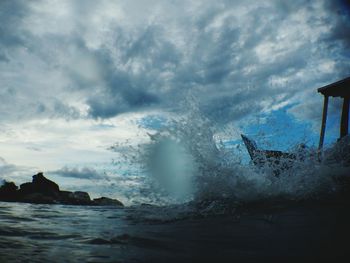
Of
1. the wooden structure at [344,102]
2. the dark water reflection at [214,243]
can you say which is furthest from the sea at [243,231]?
the wooden structure at [344,102]

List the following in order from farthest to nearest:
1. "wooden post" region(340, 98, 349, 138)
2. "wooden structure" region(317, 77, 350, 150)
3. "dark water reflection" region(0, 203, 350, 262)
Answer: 1. "wooden post" region(340, 98, 349, 138)
2. "wooden structure" region(317, 77, 350, 150)
3. "dark water reflection" region(0, 203, 350, 262)

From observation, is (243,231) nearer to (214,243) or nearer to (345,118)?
(214,243)

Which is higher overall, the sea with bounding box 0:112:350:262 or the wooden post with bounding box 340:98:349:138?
the wooden post with bounding box 340:98:349:138

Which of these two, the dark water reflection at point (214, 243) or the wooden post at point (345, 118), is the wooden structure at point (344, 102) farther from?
the dark water reflection at point (214, 243)

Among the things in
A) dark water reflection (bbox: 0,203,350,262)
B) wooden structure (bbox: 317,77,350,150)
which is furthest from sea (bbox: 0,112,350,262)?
wooden structure (bbox: 317,77,350,150)

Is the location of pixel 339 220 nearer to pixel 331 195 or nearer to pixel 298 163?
pixel 331 195

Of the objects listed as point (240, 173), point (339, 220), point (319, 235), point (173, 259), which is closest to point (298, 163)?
point (240, 173)

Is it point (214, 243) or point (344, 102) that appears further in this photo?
point (344, 102)

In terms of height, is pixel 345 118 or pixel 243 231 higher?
pixel 345 118

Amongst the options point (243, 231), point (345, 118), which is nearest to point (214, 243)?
point (243, 231)

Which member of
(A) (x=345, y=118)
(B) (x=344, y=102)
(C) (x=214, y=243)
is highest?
(B) (x=344, y=102)

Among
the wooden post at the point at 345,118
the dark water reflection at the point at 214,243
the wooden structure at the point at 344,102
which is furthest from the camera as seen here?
the wooden post at the point at 345,118

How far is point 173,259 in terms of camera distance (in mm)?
2385

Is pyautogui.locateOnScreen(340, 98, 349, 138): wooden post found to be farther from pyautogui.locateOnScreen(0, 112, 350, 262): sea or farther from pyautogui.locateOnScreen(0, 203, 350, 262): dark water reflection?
pyautogui.locateOnScreen(0, 203, 350, 262): dark water reflection
